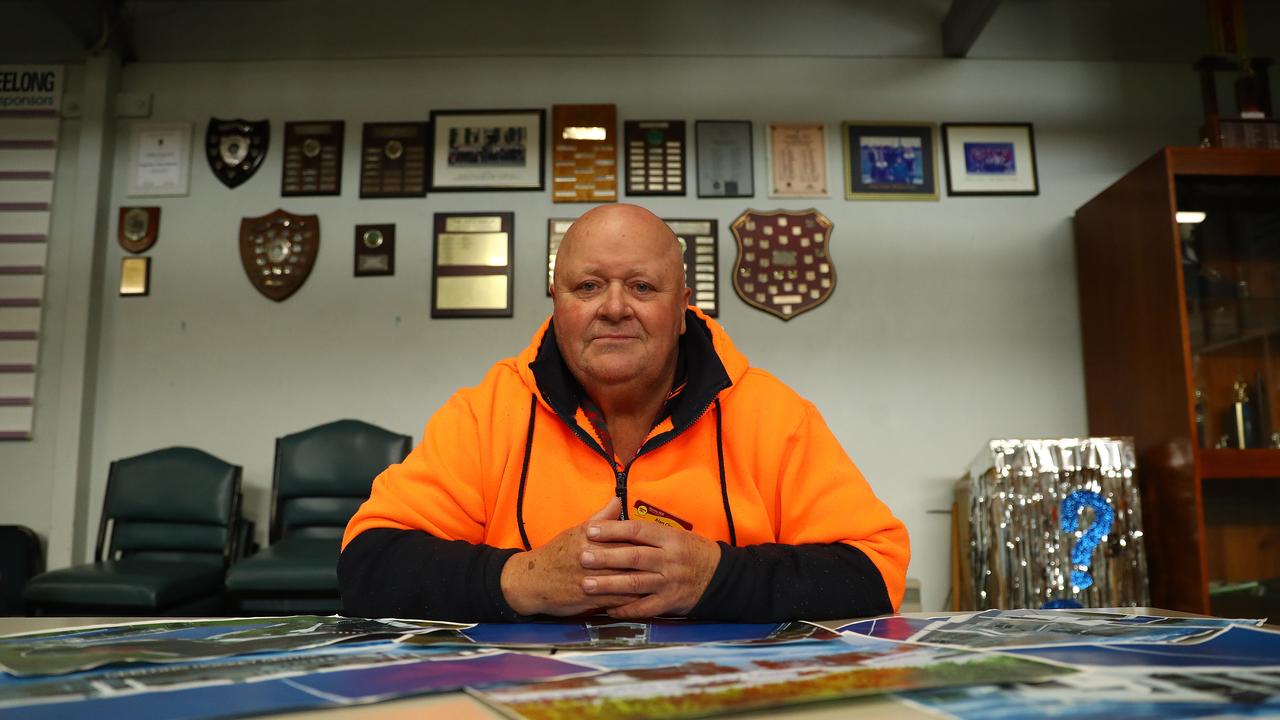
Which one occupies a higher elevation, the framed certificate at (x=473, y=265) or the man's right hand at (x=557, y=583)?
the framed certificate at (x=473, y=265)

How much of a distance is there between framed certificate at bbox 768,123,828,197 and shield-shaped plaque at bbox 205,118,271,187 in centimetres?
237

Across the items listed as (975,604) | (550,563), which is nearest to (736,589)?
(550,563)

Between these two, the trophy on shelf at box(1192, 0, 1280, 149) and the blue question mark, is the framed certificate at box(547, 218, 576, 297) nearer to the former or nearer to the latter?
the blue question mark

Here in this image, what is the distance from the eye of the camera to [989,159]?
12.9 ft

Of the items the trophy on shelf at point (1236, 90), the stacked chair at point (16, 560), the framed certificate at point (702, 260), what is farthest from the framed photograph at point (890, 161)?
the stacked chair at point (16, 560)

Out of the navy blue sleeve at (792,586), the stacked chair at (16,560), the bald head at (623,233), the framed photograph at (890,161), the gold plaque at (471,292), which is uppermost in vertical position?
the framed photograph at (890,161)

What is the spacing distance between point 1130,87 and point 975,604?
260 centimetres

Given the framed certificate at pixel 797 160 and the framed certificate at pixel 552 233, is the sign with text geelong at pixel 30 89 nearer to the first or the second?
the framed certificate at pixel 552 233

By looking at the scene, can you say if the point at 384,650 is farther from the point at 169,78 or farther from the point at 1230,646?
the point at 169,78

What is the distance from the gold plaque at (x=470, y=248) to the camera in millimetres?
3840

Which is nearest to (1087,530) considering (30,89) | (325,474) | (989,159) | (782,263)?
(782,263)

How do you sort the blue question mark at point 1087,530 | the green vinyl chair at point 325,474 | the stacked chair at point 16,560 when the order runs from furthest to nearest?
the stacked chair at point 16,560
the green vinyl chair at point 325,474
the blue question mark at point 1087,530

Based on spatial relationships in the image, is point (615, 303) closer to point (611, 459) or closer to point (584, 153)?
point (611, 459)

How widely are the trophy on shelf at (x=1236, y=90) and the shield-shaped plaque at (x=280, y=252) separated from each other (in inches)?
152
